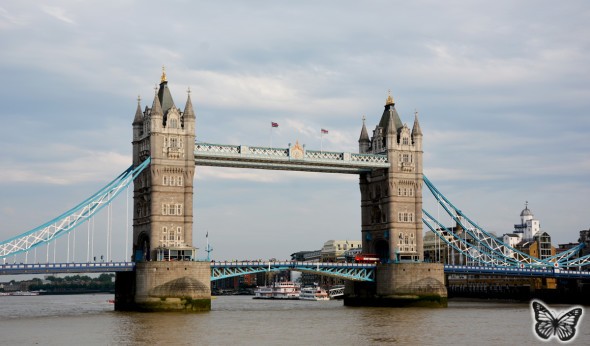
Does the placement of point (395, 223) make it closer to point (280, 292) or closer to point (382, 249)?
point (382, 249)

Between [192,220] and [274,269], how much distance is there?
11134mm

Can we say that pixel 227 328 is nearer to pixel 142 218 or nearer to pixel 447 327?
pixel 447 327

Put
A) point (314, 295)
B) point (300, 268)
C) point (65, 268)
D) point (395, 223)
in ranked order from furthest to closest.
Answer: point (314, 295)
point (395, 223)
point (300, 268)
point (65, 268)

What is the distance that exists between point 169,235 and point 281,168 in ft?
55.1

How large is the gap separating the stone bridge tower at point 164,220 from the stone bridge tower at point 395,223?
23.8 meters

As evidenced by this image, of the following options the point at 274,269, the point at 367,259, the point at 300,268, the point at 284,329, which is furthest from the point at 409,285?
the point at 284,329

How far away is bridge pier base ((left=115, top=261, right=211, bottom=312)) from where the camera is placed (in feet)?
290

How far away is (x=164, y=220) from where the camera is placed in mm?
94250

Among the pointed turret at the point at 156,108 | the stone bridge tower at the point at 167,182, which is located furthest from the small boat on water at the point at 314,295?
the pointed turret at the point at 156,108

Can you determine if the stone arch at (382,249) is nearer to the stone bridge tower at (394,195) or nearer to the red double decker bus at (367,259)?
the stone bridge tower at (394,195)

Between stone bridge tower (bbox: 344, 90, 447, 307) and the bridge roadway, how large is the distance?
339 centimetres

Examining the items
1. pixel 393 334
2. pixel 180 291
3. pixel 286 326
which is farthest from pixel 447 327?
pixel 180 291

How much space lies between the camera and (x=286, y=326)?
72.3 metres

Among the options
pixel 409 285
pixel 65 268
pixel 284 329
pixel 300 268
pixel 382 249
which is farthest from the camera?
pixel 382 249
